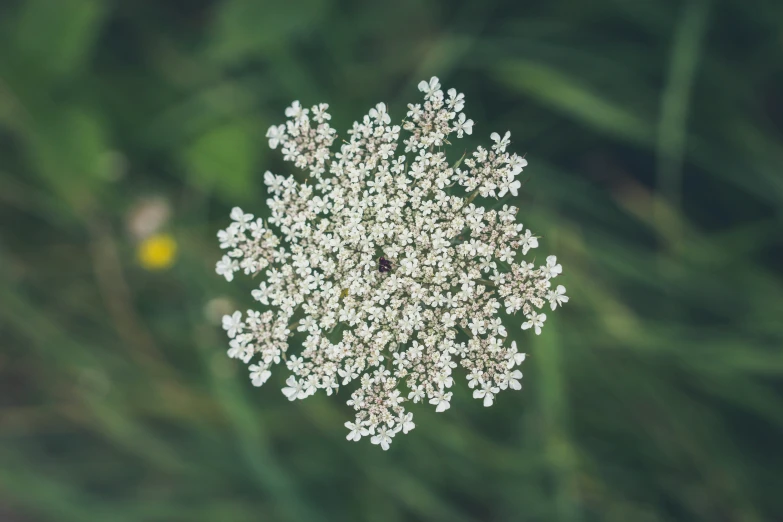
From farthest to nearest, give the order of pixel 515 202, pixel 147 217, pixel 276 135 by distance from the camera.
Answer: pixel 147 217, pixel 515 202, pixel 276 135

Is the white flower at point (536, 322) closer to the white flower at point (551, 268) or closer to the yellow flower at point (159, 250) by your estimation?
the white flower at point (551, 268)

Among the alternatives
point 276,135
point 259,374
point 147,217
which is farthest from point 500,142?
point 147,217

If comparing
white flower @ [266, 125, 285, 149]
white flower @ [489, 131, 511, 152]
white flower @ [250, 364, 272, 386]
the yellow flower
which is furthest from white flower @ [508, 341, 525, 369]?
the yellow flower

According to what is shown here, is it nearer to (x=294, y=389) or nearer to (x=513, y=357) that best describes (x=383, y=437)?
(x=294, y=389)

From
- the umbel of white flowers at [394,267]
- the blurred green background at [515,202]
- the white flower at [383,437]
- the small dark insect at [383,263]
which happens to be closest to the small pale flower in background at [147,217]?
the blurred green background at [515,202]

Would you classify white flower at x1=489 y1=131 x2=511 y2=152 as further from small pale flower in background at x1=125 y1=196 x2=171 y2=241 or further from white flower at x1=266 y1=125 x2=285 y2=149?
small pale flower in background at x1=125 y1=196 x2=171 y2=241

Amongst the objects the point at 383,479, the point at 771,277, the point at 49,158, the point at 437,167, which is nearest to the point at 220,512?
the point at 383,479

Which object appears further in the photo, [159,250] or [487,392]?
[159,250]
